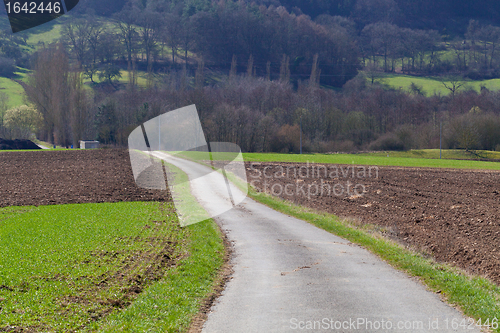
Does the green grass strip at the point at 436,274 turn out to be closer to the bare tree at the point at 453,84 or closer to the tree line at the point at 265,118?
the tree line at the point at 265,118

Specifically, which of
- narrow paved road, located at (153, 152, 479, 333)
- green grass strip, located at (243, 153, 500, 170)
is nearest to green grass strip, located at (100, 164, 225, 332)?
narrow paved road, located at (153, 152, 479, 333)

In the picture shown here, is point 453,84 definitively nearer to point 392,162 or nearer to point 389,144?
point 389,144

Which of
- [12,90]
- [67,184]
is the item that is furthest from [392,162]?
[12,90]

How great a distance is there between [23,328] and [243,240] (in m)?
8.22

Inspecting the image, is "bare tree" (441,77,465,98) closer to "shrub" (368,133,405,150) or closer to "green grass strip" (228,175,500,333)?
"shrub" (368,133,405,150)

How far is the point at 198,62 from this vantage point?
16312 cm

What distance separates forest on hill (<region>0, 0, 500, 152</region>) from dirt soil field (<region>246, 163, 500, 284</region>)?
5634 centimetres

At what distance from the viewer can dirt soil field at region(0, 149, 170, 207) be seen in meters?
22.7

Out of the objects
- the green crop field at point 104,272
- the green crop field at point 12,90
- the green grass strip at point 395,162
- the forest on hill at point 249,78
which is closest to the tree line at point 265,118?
the forest on hill at point 249,78

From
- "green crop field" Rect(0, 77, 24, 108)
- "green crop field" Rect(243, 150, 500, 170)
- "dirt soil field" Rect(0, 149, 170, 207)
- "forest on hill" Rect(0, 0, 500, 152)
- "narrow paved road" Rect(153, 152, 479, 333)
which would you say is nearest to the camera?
"narrow paved road" Rect(153, 152, 479, 333)

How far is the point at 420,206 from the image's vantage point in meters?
21.5

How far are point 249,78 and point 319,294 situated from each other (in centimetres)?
14023

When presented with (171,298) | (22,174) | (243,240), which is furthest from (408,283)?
(22,174)

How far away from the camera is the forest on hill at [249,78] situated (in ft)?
295
